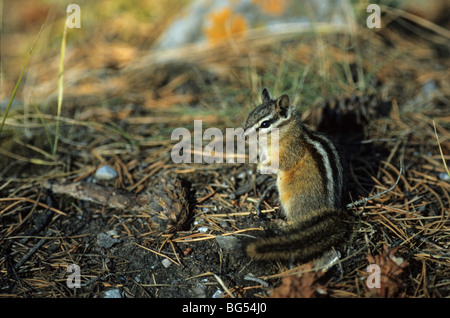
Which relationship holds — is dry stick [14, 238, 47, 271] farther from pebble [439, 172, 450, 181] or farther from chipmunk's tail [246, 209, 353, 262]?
pebble [439, 172, 450, 181]

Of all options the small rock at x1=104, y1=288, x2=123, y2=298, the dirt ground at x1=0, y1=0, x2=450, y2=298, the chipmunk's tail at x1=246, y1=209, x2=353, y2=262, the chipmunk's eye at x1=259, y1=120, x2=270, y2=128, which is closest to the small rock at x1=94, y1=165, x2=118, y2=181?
the dirt ground at x1=0, y1=0, x2=450, y2=298

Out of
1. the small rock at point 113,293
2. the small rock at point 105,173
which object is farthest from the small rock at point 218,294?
the small rock at point 105,173

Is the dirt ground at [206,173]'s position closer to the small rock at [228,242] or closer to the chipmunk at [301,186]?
the small rock at [228,242]

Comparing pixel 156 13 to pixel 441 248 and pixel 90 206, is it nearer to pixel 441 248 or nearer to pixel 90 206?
pixel 90 206

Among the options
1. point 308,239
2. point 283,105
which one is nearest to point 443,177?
point 283,105

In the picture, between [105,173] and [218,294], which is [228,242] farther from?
[105,173]
